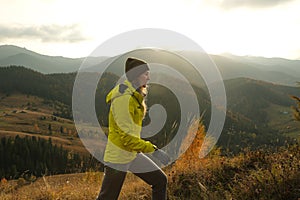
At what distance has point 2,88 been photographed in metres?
198

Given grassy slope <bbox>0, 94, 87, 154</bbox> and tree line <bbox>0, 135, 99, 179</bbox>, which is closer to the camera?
tree line <bbox>0, 135, 99, 179</bbox>

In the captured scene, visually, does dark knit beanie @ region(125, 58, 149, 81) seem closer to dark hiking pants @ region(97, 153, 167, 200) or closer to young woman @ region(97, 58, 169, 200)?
young woman @ region(97, 58, 169, 200)

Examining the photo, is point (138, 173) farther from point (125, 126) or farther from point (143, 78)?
point (143, 78)

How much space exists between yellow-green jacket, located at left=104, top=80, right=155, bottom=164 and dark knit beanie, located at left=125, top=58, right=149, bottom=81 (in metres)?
0.12

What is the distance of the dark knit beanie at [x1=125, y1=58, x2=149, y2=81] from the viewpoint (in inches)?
160

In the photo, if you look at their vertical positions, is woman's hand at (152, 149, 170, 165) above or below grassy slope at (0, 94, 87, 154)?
above

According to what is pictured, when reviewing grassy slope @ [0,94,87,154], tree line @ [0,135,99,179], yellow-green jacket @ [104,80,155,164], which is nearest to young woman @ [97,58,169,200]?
yellow-green jacket @ [104,80,155,164]

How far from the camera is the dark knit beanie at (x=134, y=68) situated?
13.4 ft

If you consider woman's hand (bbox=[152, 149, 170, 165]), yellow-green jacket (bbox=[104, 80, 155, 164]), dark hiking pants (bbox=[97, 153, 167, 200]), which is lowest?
dark hiking pants (bbox=[97, 153, 167, 200])

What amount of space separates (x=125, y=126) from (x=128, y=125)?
0.04 meters

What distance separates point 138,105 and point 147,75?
47 centimetres

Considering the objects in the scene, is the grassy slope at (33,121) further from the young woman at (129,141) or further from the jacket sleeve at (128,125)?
the jacket sleeve at (128,125)

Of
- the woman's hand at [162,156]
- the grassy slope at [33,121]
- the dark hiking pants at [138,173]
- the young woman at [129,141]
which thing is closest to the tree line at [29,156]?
the grassy slope at [33,121]

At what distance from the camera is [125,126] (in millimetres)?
3789
